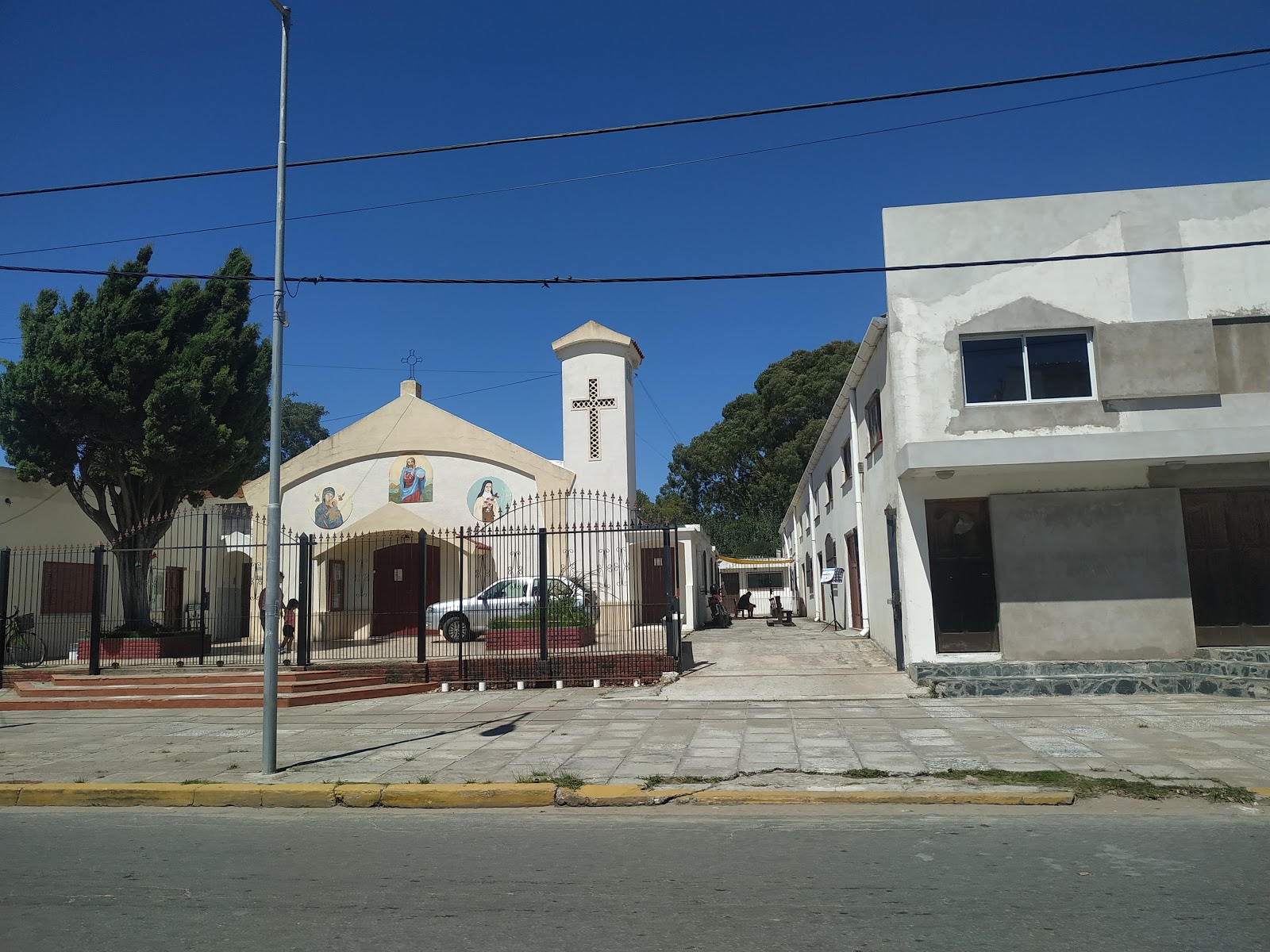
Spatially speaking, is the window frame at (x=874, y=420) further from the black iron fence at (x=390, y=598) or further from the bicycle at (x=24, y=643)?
the bicycle at (x=24, y=643)

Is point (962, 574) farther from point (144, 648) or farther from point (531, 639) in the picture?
point (144, 648)

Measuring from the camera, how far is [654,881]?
5.41m

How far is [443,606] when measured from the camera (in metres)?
20.0

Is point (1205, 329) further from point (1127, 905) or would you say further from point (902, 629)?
point (1127, 905)

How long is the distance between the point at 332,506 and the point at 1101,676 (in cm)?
1907

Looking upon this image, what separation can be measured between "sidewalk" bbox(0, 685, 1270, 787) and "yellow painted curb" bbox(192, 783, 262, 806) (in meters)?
0.39

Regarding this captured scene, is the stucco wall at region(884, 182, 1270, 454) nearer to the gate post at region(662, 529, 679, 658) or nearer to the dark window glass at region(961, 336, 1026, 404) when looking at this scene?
the dark window glass at region(961, 336, 1026, 404)

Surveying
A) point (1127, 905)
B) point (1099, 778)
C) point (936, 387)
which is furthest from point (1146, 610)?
point (1127, 905)

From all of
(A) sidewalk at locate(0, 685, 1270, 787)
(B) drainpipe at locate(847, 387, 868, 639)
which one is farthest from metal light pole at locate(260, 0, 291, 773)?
(B) drainpipe at locate(847, 387, 868, 639)

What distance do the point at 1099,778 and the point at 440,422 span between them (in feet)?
63.9

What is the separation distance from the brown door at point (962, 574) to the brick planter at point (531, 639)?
6035mm

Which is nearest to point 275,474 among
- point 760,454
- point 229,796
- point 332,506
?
point 229,796

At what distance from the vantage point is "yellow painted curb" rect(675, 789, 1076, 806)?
7195 mm

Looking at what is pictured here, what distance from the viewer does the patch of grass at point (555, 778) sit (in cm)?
798
